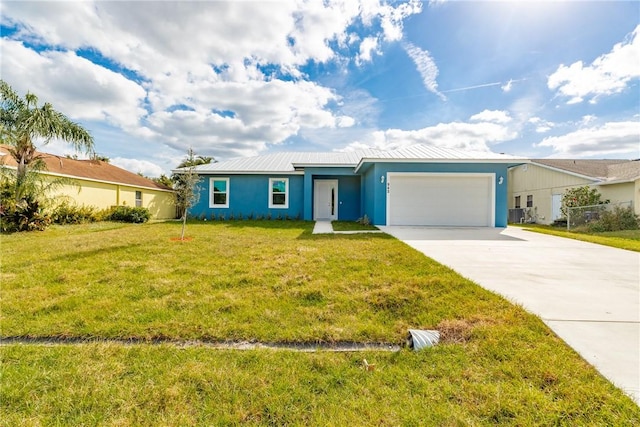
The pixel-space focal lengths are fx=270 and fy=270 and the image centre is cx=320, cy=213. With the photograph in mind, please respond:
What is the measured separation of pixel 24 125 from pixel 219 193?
796cm

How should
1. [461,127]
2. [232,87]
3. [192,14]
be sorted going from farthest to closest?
[461,127] → [232,87] → [192,14]

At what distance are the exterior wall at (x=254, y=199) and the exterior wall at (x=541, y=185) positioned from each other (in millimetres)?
15515

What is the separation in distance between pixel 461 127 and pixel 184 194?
68.3 ft

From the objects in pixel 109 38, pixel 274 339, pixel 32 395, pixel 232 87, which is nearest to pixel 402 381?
pixel 274 339

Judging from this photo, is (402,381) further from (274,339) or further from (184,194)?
(184,194)

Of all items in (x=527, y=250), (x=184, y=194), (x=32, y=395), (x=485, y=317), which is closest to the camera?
(x=32, y=395)

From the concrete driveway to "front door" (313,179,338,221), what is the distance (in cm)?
867

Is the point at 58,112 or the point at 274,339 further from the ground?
the point at 58,112

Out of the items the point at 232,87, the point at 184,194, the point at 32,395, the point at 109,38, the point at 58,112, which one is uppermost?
the point at 232,87

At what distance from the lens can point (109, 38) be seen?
9.11m

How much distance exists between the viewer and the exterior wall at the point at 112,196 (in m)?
14.6

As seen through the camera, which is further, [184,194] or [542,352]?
[184,194]

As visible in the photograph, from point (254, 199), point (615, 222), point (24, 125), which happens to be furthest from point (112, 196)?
point (615, 222)

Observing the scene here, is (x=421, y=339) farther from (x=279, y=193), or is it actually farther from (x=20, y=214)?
(x=279, y=193)
